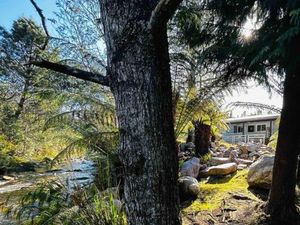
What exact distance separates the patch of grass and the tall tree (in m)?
3.05

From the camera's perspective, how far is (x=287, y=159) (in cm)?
378

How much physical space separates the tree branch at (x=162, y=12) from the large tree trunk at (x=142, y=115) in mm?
58

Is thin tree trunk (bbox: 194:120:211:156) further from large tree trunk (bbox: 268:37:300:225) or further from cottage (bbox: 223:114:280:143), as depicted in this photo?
cottage (bbox: 223:114:280:143)

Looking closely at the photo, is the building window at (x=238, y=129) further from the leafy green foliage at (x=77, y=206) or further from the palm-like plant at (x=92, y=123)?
the leafy green foliage at (x=77, y=206)

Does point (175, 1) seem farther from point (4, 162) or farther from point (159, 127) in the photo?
point (4, 162)

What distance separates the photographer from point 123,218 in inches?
135

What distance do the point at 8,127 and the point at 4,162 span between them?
9.12 ft

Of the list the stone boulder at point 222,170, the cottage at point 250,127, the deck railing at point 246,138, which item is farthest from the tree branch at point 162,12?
the cottage at point 250,127

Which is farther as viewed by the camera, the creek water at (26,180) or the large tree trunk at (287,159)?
the creek water at (26,180)

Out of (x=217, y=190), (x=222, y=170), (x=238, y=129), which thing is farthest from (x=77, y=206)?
(x=238, y=129)

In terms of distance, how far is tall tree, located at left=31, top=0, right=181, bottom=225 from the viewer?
1.81m

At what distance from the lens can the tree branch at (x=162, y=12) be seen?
1606 mm

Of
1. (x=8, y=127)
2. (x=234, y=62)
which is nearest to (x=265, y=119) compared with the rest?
(x=8, y=127)

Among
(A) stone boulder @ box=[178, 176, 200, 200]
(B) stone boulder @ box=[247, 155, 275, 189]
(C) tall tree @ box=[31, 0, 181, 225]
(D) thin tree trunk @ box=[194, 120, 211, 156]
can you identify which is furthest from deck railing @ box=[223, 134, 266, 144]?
(C) tall tree @ box=[31, 0, 181, 225]
